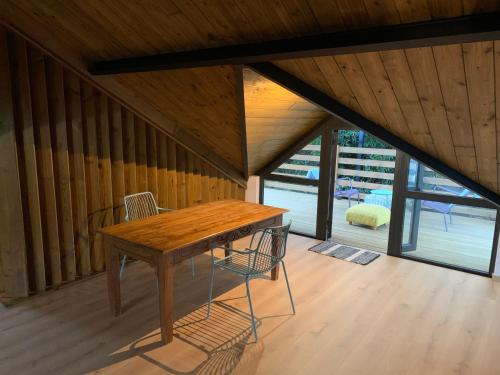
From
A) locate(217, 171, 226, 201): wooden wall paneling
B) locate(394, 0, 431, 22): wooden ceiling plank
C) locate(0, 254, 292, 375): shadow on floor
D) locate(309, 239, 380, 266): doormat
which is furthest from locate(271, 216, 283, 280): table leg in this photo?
locate(394, 0, 431, 22): wooden ceiling plank

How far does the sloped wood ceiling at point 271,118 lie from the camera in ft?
11.8

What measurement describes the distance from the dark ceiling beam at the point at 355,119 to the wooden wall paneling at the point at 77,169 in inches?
67.3

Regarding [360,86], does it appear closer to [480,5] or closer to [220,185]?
[480,5]

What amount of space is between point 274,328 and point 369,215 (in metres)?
3.29

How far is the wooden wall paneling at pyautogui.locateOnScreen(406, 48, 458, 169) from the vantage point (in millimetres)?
2074

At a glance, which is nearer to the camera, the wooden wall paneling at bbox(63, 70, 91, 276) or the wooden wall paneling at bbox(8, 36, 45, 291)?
the wooden wall paneling at bbox(8, 36, 45, 291)

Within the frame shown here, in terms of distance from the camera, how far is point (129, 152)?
395 cm

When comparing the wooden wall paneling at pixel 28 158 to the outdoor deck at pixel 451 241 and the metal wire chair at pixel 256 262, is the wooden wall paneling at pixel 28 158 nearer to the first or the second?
the metal wire chair at pixel 256 262

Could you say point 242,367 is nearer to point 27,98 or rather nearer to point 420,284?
point 420,284

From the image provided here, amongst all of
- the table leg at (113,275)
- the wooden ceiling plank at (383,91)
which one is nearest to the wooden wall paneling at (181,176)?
the table leg at (113,275)

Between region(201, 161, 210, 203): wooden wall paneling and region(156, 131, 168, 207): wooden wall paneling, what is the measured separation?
23.5 inches

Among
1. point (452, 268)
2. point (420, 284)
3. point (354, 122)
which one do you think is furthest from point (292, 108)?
point (452, 268)

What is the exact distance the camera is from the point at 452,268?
4273 millimetres

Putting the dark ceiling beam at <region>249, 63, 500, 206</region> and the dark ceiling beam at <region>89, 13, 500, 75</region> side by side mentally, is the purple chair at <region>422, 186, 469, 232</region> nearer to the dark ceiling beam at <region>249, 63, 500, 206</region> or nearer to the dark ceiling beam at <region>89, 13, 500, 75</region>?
the dark ceiling beam at <region>249, 63, 500, 206</region>
